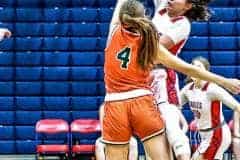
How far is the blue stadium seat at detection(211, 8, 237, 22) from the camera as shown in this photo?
395 inches

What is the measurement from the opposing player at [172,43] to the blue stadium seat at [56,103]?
4.61 m

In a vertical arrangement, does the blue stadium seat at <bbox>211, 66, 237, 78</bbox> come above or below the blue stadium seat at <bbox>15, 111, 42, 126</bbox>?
above

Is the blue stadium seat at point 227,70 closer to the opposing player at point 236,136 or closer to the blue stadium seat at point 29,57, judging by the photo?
the opposing player at point 236,136

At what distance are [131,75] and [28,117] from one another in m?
5.54

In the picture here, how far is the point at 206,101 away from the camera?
6.68 meters

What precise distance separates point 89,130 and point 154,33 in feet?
15.8

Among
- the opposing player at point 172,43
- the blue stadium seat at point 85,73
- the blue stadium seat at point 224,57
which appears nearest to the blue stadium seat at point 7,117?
the blue stadium seat at point 85,73

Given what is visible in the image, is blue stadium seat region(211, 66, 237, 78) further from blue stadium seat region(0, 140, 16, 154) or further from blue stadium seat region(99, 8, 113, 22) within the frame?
blue stadium seat region(0, 140, 16, 154)

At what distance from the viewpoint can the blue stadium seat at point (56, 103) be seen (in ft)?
32.4

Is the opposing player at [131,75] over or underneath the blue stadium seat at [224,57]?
over

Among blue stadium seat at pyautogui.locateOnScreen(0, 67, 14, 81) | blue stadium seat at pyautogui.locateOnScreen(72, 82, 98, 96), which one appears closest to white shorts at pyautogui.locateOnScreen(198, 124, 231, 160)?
blue stadium seat at pyautogui.locateOnScreen(72, 82, 98, 96)

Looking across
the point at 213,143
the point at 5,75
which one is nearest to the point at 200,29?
the point at 5,75

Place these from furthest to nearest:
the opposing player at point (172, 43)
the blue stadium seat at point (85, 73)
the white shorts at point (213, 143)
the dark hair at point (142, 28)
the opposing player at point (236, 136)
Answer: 1. the blue stadium seat at point (85, 73)
2. the opposing player at point (236, 136)
3. the white shorts at point (213, 143)
4. the opposing player at point (172, 43)
5. the dark hair at point (142, 28)

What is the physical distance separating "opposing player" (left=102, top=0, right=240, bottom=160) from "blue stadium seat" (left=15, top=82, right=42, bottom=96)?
543 centimetres
